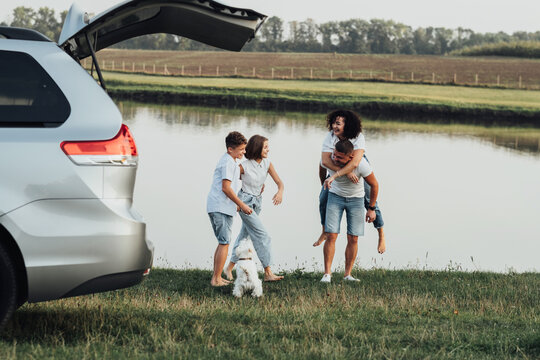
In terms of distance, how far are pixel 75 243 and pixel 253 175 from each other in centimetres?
380

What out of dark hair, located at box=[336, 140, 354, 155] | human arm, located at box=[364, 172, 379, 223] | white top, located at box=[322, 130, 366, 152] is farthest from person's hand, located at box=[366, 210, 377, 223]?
dark hair, located at box=[336, 140, 354, 155]

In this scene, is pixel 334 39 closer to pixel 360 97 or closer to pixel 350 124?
pixel 360 97

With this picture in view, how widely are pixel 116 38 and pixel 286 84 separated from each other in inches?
2294

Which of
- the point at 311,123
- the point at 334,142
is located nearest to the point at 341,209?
the point at 334,142

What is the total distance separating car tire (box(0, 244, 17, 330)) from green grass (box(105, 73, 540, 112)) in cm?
4815

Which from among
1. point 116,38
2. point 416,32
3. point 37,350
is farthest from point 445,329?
point 416,32

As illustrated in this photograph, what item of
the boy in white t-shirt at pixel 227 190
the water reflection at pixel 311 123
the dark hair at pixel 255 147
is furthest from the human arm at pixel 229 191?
the water reflection at pixel 311 123

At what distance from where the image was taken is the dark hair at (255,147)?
8516 mm

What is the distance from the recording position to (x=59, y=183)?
4.87 metres

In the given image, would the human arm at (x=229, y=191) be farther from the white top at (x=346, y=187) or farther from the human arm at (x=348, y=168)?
the white top at (x=346, y=187)

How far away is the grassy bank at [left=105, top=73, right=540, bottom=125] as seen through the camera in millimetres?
51312

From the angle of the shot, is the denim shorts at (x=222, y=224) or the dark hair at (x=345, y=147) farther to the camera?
the dark hair at (x=345, y=147)

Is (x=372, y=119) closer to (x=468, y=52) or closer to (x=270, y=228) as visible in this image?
(x=270, y=228)

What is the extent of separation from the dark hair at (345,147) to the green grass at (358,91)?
145 feet
